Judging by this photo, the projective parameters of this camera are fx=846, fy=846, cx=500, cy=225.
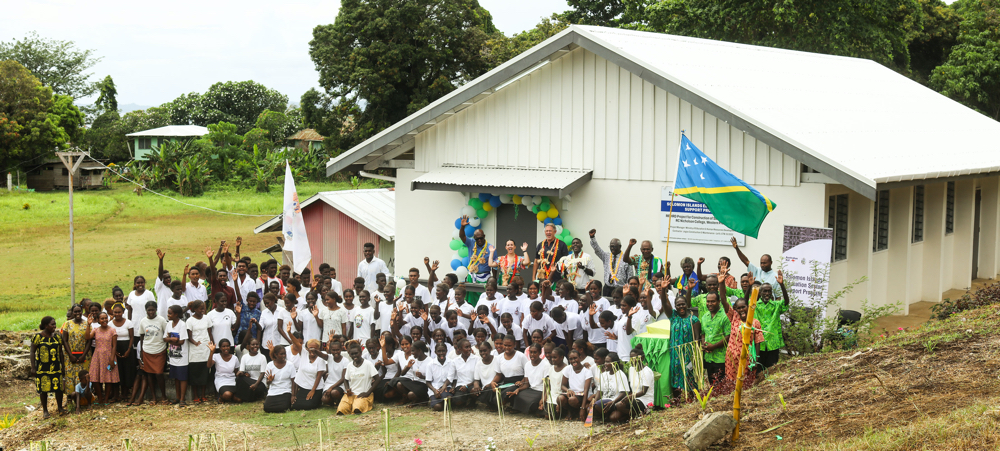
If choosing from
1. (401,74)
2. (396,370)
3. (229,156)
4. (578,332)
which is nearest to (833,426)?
(578,332)

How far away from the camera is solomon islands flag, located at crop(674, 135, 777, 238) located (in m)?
9.39

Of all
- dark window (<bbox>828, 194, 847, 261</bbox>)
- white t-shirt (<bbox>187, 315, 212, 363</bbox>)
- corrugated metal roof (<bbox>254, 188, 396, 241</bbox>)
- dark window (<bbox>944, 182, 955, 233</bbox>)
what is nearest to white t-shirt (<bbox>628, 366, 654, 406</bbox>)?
dark window (<bbox>828, 194, 847, 261</bbox>)

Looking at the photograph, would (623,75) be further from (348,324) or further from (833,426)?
(833,426)

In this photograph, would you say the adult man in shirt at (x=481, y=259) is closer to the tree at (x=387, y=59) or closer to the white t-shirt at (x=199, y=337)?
the white t-shirt at (x=199, y=337)

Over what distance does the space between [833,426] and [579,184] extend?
7.00 m

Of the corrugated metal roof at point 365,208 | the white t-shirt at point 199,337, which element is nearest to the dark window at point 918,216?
the corrugated metal roof at point 365,208

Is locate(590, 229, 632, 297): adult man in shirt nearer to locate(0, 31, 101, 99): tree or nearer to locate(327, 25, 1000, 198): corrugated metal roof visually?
locate(327, 25, 1000, 198): corrugated metal roof

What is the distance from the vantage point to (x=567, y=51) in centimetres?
1286

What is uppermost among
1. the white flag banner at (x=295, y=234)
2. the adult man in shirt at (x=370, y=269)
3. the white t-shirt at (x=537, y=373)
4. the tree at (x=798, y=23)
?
the tree at (x=798, y=23)

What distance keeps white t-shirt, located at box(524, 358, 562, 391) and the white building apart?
145 inches

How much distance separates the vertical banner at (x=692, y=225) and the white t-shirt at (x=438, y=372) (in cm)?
406

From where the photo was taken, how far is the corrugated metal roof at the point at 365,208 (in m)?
16.2

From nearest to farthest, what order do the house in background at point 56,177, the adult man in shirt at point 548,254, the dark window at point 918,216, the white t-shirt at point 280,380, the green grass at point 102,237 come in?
the white t-shirt at point 280,380 < the adult man in shirt at point 548,254 < the dark window at point 918,216 < the green grass at point 102,237 < the house in background at point 56,177

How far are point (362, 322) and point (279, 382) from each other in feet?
4.26
